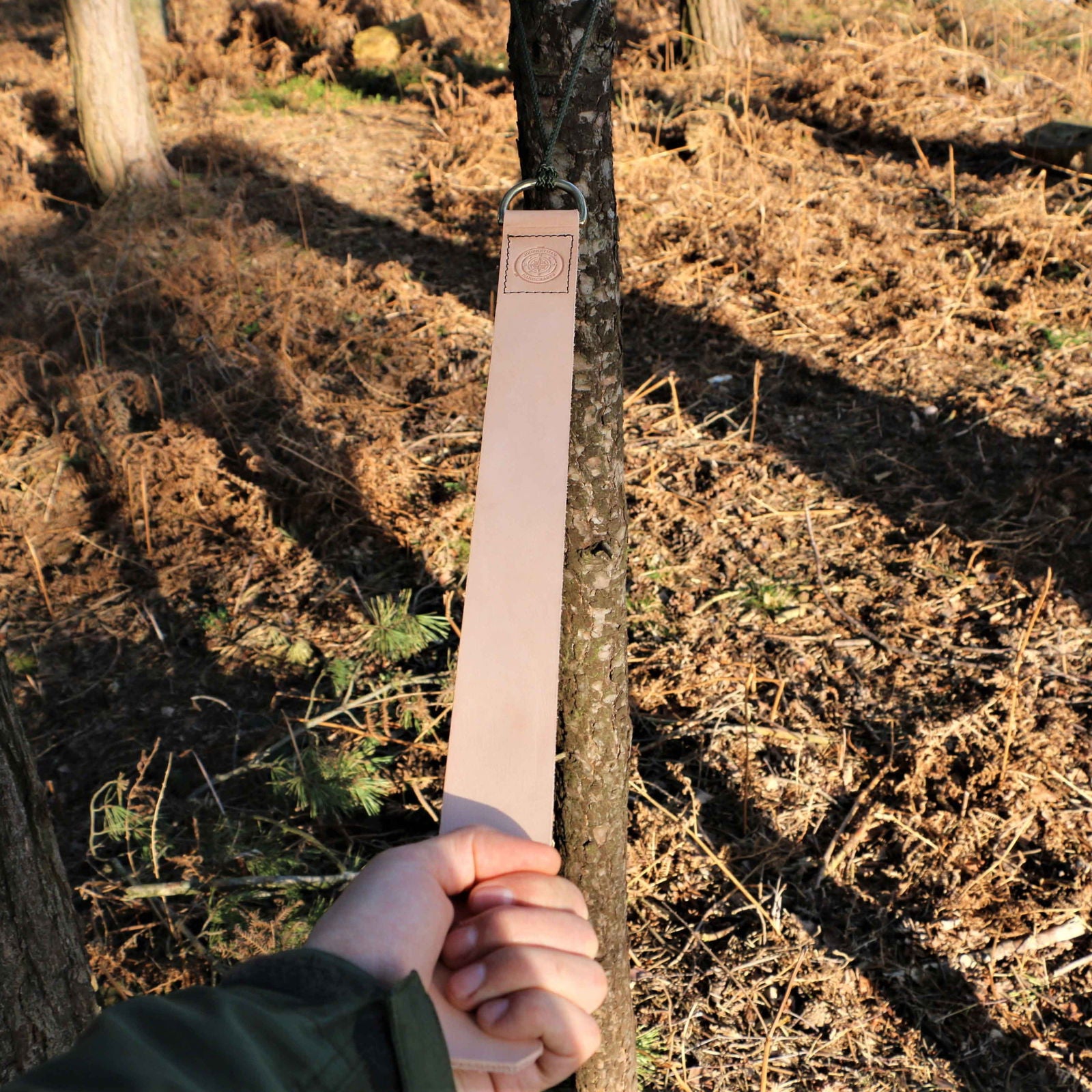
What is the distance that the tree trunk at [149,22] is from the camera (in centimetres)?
902

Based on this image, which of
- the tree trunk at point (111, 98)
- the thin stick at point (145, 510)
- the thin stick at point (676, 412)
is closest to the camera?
the thin stick at point (145, 510)

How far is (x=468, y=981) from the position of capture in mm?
947

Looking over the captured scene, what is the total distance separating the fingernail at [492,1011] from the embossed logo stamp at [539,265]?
889 millimetres

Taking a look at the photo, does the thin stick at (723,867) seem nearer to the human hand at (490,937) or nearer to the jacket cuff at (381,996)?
the human hand at (490,937)

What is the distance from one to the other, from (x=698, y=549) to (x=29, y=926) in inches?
101

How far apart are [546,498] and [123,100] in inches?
296

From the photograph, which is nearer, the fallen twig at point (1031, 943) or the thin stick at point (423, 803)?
the fallen twig at point (1031, 943)

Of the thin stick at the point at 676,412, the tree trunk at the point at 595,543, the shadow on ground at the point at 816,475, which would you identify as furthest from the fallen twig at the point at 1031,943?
the thin stick at the point at 676,412

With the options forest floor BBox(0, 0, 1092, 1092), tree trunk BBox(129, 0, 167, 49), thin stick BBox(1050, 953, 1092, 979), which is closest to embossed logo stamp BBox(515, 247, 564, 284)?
forest floor BBox(0, 0, 1092, 1092)

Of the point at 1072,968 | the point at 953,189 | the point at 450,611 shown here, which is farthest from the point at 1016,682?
the point at 953,189

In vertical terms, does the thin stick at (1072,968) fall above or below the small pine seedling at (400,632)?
below

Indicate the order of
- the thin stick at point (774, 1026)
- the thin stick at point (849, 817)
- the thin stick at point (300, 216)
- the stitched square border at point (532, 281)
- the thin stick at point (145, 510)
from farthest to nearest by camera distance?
1. the thin stick at point (300, 216)
2. the thin stick at point (145, 510)
3. the thin stick at point (849, 817)
4. the thin stick at point (774, 1026)
5. the stitched square border at point (532, 281)

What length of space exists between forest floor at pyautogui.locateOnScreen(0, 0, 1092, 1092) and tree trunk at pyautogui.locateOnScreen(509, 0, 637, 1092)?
63cm

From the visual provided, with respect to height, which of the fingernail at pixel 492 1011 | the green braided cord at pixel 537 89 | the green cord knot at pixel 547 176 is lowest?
the fingernail at pixel 492 1011
